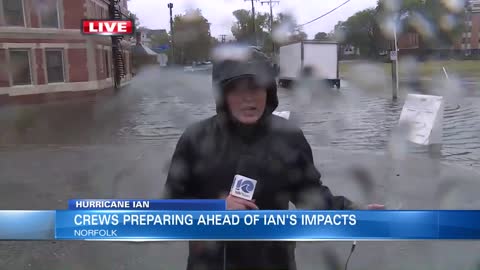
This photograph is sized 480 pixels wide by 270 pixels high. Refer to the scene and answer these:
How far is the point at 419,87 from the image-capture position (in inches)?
78.2

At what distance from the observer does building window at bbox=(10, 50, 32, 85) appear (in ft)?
5.06

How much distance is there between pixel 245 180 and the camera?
4.65ft

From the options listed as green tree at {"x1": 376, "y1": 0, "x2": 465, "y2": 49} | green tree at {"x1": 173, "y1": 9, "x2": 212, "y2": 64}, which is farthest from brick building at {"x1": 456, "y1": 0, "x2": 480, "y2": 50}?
green tree at {"x1": 173, "y1": 9, "x2": 212, "y2": 64}

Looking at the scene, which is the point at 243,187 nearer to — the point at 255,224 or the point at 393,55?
the point at 255,224

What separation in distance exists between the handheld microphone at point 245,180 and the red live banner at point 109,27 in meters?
0.59

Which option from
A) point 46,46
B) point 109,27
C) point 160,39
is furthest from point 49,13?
point 160,39

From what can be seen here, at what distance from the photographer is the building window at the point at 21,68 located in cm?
154

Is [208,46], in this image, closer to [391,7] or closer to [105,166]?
[391,7]

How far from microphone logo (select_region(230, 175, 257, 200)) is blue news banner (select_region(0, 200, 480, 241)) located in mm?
53

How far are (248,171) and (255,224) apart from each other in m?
0.17

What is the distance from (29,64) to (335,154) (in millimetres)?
2212

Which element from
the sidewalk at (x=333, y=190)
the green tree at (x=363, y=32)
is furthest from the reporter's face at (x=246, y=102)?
the sidewalk at (x=333, y=190)

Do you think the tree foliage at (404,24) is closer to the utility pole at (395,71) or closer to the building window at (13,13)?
the utility pole at (395,71)

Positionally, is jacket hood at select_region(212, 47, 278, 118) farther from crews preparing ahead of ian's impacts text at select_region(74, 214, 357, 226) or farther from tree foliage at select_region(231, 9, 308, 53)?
crews preparing ahead of ian's impacts text at select_region(74, 214, 357, 226)
